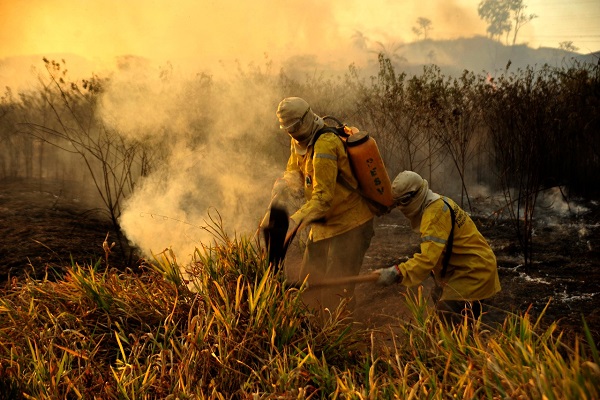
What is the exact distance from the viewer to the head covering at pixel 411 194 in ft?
10.3

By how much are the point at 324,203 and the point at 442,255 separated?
0.90m

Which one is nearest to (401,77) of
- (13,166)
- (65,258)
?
(65,258)

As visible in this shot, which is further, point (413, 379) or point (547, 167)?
point (547, 167)

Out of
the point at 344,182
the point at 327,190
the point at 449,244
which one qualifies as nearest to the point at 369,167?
the point at 344,182

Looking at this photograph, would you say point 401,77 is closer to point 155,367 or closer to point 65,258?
point 65,258

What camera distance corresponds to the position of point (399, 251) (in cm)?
677

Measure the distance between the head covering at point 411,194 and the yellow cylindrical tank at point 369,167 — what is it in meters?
0.35

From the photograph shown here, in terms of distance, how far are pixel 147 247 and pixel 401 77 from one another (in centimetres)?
577

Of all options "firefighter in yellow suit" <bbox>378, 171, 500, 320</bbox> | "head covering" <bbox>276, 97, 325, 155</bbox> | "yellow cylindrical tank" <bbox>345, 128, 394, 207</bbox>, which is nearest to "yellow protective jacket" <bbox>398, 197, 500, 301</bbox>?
"firefighter in yellow suit" <bbox>378, 171, 500, 320</bbox>

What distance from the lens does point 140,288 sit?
11.1 ft

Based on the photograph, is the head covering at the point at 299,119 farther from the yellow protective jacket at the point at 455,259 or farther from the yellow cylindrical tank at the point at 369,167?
the yellow protective jacket at the point at 455,259

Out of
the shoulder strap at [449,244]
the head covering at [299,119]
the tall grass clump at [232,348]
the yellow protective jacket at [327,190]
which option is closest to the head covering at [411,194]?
the shoulder strap at [449,244]

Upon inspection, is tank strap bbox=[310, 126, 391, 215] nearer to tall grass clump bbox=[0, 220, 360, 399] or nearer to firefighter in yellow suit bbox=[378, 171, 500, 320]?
firefighter in yellow suit bbox=[378, 171, 500, 320]

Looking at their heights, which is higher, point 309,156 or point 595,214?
point 309,156
